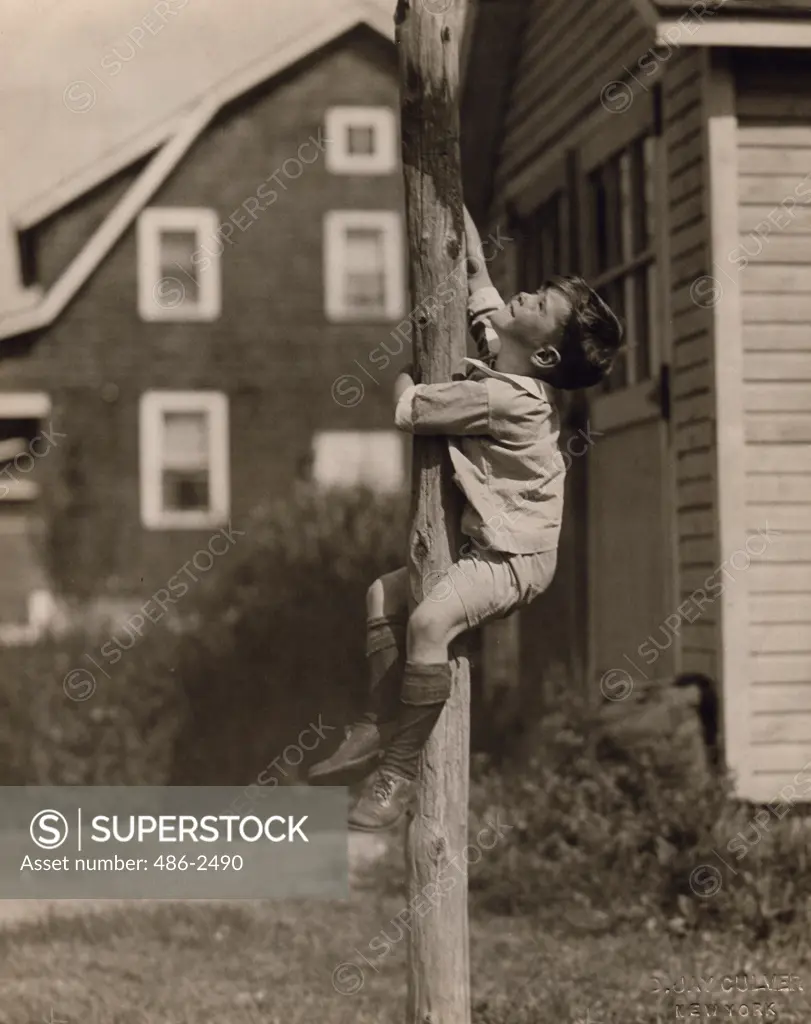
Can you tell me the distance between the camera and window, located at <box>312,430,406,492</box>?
8109mm

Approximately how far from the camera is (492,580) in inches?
134

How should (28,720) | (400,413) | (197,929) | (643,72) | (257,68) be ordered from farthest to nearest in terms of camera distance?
(28,720) → (257,68) → (643,72) → (197,929) → (400,413)

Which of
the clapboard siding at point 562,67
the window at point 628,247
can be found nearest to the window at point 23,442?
the clapboard siding at point 562,67

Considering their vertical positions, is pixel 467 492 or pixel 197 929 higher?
pixel 467 492

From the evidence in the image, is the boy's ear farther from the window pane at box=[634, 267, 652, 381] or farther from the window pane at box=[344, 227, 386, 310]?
the window pane at box=[344, 227, 386, 310]

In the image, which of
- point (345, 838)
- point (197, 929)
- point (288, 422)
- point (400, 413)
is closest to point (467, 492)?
point (400, 413)

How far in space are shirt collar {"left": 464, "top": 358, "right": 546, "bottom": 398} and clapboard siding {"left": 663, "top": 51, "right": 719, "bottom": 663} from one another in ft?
6.61

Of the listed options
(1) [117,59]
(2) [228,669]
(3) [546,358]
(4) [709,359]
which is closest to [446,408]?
(3) [546,358]

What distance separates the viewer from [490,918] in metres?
5.38

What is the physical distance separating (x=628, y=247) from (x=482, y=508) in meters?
3.28

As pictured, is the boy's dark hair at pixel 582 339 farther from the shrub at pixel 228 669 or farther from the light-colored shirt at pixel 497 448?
the shrub at pixel 228 669

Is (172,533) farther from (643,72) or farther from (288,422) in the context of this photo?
(643,72)

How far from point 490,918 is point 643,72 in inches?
148

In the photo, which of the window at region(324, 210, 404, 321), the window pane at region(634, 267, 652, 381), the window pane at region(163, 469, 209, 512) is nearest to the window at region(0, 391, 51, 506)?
the window pane at region(163, 469, 209, 512)
